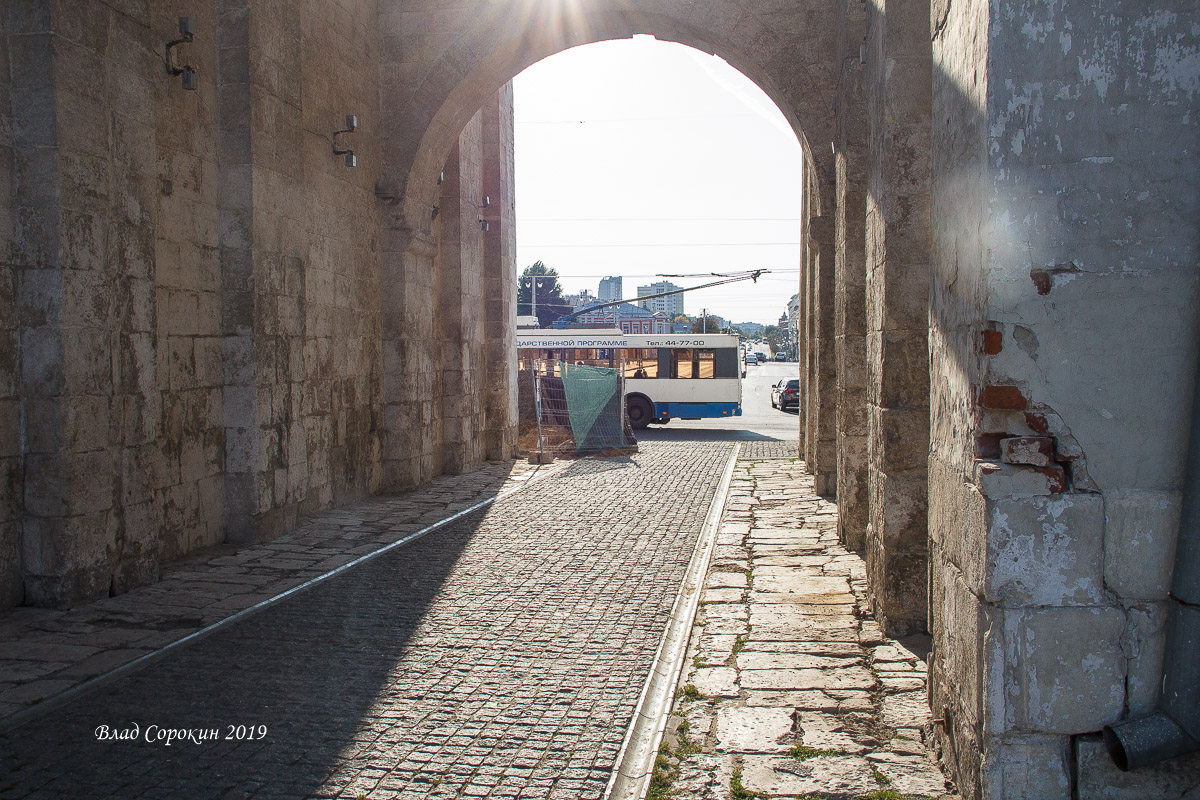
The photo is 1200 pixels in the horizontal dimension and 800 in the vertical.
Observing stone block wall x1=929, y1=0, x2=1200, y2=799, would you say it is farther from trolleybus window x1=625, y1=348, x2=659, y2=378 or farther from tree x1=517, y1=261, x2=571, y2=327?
tree x1=517, y1=261, x2=571, y2=327

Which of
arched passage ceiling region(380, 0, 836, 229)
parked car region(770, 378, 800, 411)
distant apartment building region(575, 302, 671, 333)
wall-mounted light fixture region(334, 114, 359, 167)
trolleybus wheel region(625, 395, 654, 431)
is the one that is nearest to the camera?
wall-mounted light fixture region(334, 114, 359, 167)

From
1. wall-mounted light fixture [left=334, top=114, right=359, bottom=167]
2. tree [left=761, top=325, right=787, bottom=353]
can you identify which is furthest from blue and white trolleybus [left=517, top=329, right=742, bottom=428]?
tree [left=761, top=325, right=787, bottom=353]

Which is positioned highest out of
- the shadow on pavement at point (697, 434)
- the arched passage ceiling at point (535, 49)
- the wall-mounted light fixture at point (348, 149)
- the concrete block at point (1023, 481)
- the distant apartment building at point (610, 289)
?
the distant apartment building at point (610, 289)

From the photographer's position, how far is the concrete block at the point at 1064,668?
2.68 m

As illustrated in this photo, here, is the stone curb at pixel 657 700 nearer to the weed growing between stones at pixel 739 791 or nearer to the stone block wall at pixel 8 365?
the weed growing between stones at pixel 739 791

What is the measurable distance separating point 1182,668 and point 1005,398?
0.94 metres

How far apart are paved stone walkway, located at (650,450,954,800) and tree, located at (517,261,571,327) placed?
7077 centimetres

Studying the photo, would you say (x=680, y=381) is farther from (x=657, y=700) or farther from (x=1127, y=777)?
(x=1127, y=777)

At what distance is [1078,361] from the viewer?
8.72 feet

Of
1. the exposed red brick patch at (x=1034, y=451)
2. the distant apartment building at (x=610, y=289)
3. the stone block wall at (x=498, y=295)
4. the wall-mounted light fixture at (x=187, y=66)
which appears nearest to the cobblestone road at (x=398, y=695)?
the exposed red brick patch at (x=1034, y=451)

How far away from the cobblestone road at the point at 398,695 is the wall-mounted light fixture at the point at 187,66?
12.9ft

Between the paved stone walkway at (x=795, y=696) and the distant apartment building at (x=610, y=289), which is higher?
the distant apartment building at (x=610, y=289)

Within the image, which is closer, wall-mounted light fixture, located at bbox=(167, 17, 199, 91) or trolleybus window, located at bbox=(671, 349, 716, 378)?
wall-mounted light fixture, located at bbox=(167, 17, 199, 91)

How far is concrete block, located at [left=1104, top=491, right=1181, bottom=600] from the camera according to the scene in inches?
104
